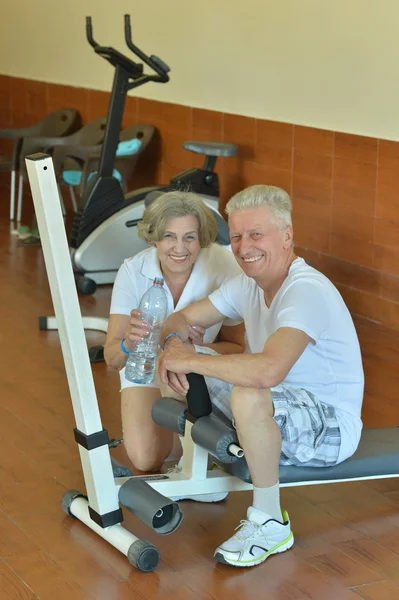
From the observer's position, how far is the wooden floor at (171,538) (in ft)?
7.94

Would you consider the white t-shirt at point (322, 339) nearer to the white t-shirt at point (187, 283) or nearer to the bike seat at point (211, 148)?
the white t-shirt at point (187, 283)

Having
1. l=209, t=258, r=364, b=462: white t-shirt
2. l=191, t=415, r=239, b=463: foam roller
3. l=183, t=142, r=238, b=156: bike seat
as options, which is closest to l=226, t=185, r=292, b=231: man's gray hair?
l=209, t=258, r=364, b=462: white t-shirt

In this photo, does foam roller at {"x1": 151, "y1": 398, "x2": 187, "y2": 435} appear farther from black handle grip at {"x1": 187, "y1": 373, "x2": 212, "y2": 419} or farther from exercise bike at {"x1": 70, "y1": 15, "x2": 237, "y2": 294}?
exercise bike at {"x1": 70, "y1": 15, "x2": 237, "y2": 294}

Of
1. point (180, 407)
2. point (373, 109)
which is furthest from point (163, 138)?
point (180, 407)

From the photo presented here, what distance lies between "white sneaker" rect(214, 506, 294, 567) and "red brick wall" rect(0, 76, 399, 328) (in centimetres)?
257

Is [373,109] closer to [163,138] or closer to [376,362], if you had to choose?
[376,362]

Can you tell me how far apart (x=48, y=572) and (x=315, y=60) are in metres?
3.65

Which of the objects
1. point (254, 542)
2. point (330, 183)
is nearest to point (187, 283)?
point (254, 542)

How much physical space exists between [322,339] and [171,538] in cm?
71

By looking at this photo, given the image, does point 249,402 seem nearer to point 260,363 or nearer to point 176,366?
point 260,363

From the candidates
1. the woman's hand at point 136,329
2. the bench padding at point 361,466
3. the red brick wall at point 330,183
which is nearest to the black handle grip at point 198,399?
the bench padding at point 361,466

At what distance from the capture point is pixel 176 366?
2604 mm

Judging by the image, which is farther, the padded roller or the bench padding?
the bench padding

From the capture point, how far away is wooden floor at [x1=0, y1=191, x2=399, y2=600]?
95.3 inches
